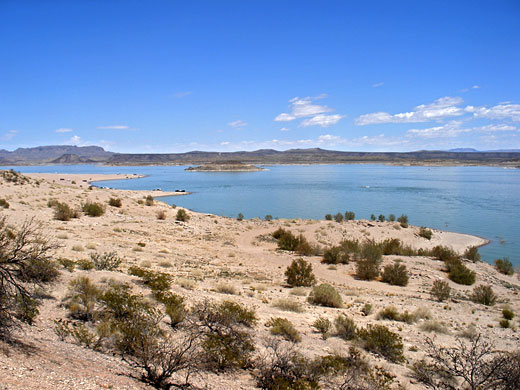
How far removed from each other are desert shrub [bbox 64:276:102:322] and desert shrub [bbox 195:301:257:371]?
203 centimetres

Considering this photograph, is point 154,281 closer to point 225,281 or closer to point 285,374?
point 225,281

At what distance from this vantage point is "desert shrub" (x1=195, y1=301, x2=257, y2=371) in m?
5.73

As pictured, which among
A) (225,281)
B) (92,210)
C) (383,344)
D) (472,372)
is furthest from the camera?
(92,210)

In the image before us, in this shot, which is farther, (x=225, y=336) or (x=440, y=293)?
(x=440, y=293)

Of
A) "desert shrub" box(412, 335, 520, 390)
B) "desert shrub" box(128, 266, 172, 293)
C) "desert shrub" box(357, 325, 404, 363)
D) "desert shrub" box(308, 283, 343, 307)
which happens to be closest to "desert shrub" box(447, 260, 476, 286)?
"desert shrub" box(308, 283, 343, 307)

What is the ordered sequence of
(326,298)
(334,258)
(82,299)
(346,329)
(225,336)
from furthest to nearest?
1. (334,258)
2. (326,298)
3. (346,329)
4. (82,299)
5. (225,336)

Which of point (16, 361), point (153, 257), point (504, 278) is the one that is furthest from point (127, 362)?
point (504, 278)

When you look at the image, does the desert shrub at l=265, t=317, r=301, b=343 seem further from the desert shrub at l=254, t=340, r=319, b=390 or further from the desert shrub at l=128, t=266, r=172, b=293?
the desert shrub at l=128, t=266, r=172, b=293

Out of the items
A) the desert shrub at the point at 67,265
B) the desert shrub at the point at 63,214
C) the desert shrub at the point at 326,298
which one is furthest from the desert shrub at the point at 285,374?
the desert shrub at the point at 63,214

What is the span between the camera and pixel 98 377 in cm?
438

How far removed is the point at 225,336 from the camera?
20.6ft

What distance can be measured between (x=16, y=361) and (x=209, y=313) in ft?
11.5

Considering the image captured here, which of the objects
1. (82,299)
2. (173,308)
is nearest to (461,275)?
(173,308)

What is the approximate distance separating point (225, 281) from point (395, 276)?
24.6 feet
